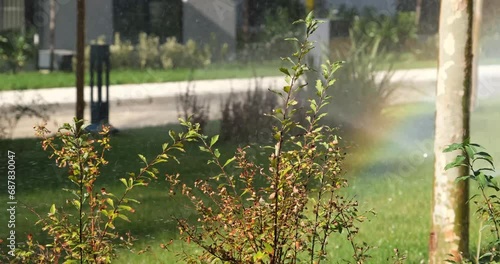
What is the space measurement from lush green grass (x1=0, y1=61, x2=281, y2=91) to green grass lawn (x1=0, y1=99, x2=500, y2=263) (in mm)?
416

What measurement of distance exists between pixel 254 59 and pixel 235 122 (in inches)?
22.8

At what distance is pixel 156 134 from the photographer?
8594 millimetres

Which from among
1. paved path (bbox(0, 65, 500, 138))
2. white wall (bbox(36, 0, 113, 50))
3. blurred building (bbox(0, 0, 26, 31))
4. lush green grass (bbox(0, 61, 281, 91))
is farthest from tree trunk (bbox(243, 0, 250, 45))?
blurred building (bbox(0, 0, 26, 31))

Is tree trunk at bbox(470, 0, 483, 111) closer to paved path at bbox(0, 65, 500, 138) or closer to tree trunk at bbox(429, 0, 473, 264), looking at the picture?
paved path at bbox(0, 65, 500, 138)

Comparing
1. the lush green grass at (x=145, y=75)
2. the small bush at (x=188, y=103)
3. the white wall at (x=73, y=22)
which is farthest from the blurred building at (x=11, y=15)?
the small bush at (x=188, y=103)

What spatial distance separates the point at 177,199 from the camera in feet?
27.2

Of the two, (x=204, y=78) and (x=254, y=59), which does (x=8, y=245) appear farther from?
(x=254, y=59)

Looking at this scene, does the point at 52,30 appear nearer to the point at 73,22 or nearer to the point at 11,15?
the point at 73,22

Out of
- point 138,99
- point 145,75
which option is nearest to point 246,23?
point 145,75

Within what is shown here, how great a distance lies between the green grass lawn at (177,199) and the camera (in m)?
7.51

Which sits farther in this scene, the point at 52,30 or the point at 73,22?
the point at 73,22

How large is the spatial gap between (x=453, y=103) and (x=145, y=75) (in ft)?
11.4

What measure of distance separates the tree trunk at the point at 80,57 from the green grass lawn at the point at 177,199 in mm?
453

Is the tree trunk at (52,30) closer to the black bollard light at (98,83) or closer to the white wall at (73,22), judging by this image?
the white wall at (73,22)
